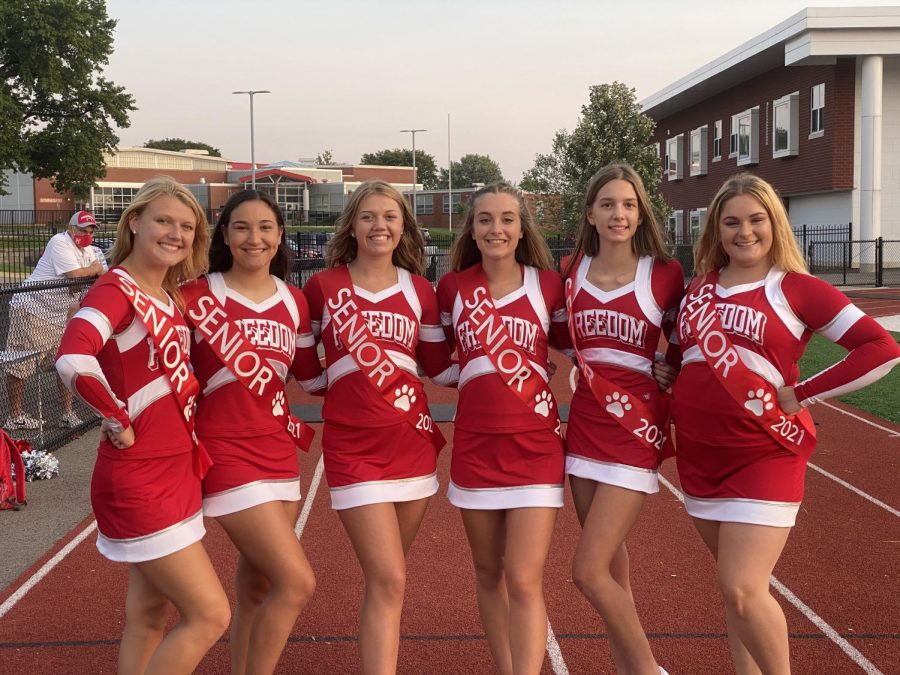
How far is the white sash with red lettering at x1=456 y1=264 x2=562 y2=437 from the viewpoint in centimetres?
342

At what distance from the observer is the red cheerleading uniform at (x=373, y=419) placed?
3.34m

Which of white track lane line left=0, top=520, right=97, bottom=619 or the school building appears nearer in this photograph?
white track lane line left=0, top=520, right=97, bottom=619

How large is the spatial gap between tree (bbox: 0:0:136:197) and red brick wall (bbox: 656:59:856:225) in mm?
23113

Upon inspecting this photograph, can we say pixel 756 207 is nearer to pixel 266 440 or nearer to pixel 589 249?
pixel 589 249

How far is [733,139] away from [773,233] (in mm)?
32982

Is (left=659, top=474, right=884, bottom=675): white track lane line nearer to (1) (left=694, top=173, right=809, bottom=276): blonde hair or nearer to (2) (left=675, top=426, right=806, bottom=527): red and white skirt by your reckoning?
(2) (left=675, top=426, right=806, bottom=527): red and white skirt

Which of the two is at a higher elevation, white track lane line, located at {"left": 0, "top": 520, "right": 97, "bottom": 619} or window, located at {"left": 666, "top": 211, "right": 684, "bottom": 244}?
window, located at {"left": 666, "top": 211, "right": 684, "bottom": 244}

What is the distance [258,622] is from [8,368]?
17.5 ft

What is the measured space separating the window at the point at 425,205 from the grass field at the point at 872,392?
57987 millimetres

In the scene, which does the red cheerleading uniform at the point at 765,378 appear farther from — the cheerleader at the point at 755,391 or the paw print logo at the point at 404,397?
the paw print logo at the point at 404,397

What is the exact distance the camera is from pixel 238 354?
10.6ft

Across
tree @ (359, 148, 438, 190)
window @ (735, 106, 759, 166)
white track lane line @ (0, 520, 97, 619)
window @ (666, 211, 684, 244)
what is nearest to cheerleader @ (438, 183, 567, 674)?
white track lane line @ (0, 520, 97, 619)


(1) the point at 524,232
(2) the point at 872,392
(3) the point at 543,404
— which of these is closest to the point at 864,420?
(2) the point at 872,392

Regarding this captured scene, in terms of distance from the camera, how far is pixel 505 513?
3432 millimetres
